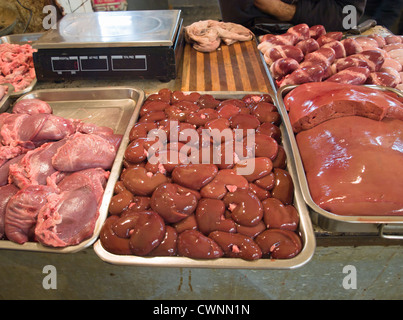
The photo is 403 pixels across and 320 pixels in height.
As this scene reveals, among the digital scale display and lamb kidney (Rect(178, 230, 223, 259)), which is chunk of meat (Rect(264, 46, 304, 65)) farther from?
lamb kidney (Rect(178, 230, 223, 259))

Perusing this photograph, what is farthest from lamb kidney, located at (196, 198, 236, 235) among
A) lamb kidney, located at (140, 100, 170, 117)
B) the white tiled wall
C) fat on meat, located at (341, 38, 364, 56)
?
the white tiled wall

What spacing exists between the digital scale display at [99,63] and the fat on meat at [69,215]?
1045 millimetres

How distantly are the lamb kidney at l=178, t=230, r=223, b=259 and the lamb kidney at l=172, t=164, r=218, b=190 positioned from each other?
0.73ft

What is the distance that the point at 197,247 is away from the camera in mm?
A: 1141

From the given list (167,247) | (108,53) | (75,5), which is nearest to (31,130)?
(108,53)

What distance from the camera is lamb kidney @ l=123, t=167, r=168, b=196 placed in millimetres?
1332

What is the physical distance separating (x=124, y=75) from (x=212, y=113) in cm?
83

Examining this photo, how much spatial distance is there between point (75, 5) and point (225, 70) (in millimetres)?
2345

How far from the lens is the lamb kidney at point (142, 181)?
1332 millimetres

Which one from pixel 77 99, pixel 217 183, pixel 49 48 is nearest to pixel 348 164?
pixel 217 183

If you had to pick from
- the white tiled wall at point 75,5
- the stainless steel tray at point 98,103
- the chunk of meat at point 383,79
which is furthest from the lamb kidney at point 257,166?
the white tiled wall at point 75,5

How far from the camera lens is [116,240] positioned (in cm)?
117
